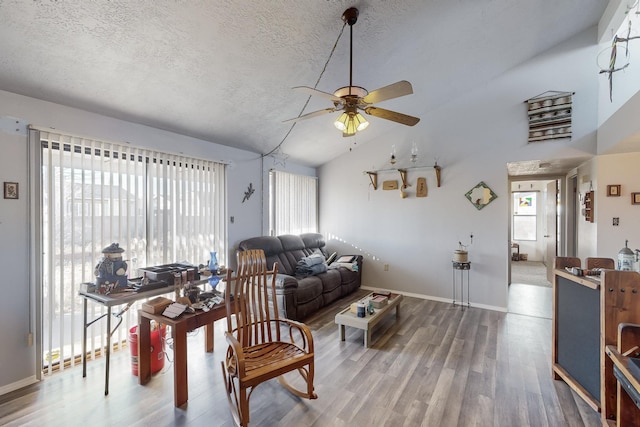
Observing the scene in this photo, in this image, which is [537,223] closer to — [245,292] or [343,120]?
[343,120]

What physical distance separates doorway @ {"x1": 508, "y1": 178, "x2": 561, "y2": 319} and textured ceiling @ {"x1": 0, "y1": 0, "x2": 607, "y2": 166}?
314cm

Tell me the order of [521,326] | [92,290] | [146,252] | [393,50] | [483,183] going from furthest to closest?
[483,183]
[521,326]
[146,252]
[393,50]
[92,290]

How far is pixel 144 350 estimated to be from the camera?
7.82 ft

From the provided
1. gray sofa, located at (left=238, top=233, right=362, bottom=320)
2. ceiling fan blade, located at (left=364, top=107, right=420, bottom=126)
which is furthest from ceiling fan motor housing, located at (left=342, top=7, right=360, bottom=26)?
gray sofa, located at (left=238, top=233, right=362, bottom=320)

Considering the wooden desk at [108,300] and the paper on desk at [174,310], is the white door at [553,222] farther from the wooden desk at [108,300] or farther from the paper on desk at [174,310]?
the wooden desk at [108,300]

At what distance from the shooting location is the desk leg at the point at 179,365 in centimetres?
206

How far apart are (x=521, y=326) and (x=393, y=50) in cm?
367

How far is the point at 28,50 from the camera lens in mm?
1926

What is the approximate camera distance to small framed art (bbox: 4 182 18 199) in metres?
2.18

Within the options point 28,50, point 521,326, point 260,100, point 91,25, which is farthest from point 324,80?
point 521,326

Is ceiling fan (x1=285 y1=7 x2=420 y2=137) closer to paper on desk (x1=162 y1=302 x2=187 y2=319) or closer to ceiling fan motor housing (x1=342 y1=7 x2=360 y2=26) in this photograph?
ceiling fan motor housing (x1=342 y1=7 x2=360 y2=26)

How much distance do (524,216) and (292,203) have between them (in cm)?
779

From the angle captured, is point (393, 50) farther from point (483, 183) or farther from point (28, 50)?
point (28, 50)

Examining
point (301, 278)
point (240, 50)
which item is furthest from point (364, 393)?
point (240, 50)
